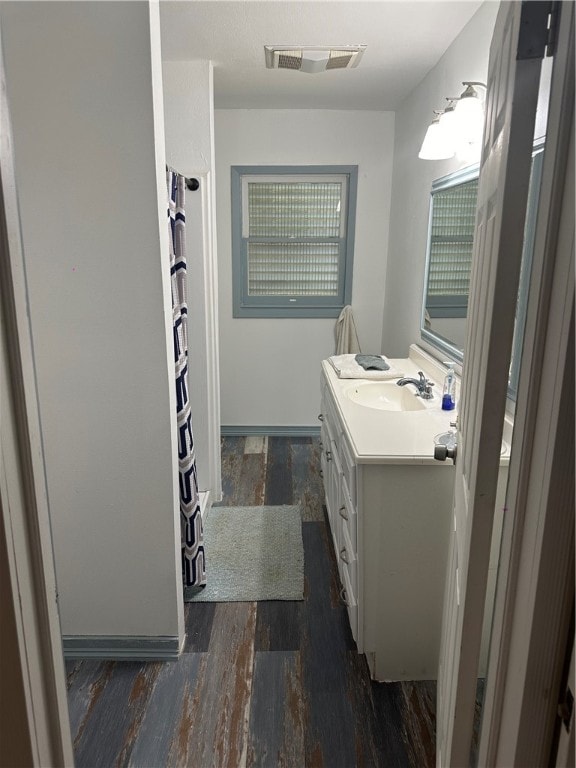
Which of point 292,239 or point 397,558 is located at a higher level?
point 292,239

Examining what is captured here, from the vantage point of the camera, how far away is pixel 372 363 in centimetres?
277

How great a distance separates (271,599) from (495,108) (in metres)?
2.03

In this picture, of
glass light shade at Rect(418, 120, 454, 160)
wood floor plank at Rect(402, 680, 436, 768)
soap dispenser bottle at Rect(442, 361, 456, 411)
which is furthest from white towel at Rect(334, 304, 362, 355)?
wood floor plank at Rect(402, 680, 436, 768)

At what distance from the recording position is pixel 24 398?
0.79 metres

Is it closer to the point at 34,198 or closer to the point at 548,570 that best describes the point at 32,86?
the point at 34,198

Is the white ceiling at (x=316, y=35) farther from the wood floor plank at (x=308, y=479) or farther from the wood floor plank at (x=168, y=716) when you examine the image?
the wood floor plank at (x=168, y=716)

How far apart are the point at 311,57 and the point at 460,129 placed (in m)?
1.03

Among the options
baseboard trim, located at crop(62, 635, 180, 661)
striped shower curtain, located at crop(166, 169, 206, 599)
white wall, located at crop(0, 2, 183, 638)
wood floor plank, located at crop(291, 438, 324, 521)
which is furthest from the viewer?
wood floor plank, located at crop(291, 438, 324, 521)

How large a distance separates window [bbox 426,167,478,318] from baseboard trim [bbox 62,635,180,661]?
5.92 feet

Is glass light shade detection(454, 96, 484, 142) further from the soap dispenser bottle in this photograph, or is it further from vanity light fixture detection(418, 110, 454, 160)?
the soap dispenser bottle

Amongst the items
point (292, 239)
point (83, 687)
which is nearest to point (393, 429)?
point (83, 687)

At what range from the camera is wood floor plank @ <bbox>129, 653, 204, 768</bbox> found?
157cm

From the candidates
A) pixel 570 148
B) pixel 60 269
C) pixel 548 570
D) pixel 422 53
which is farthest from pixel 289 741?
pixel 422 53

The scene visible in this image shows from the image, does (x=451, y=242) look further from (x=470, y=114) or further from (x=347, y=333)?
(x=347, y=333)
